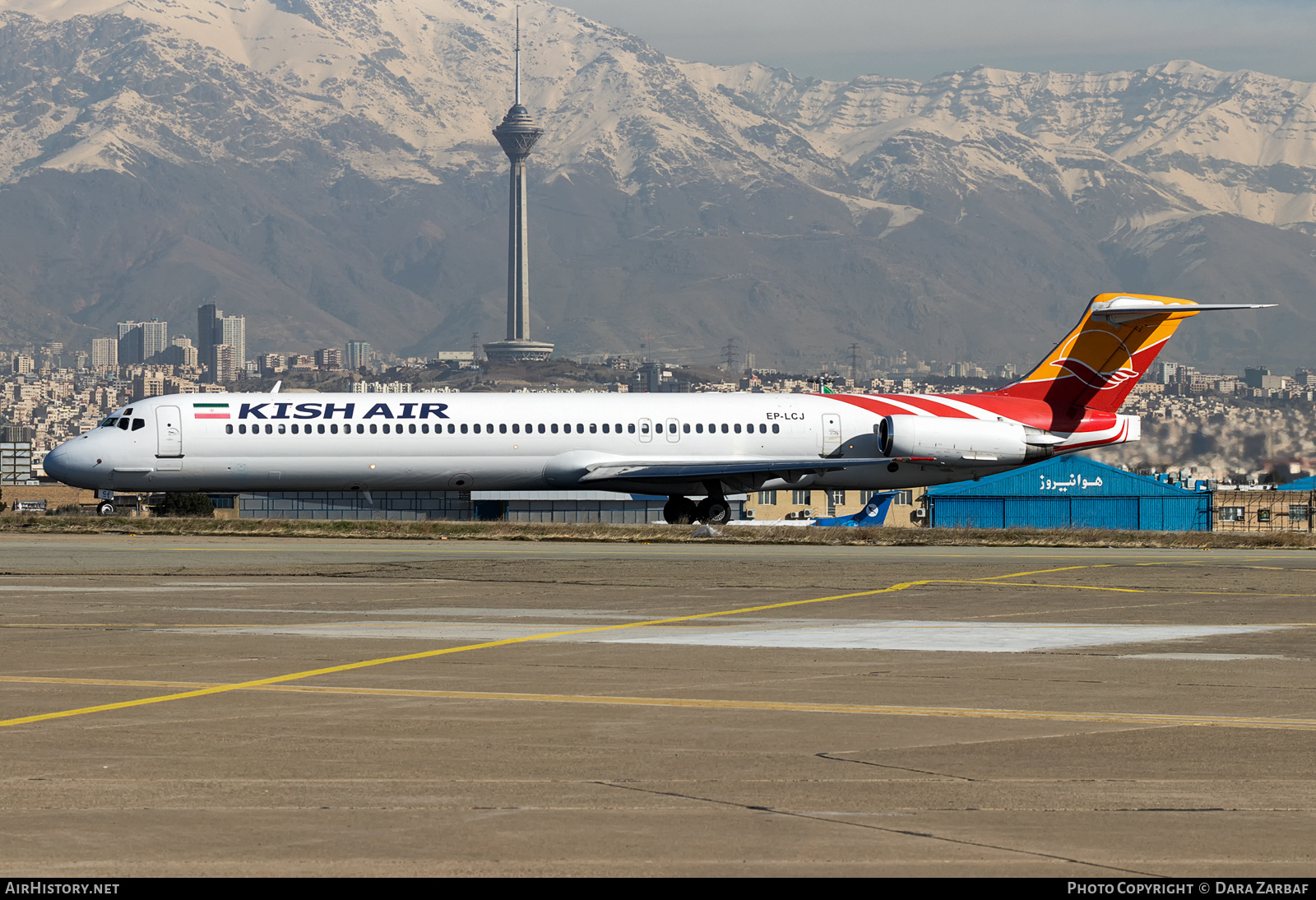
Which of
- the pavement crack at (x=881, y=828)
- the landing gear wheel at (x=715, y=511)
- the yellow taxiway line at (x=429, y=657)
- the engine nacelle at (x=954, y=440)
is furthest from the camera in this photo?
the landing gear wheel at (x=715, y=511)

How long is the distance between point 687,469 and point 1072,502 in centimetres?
3968

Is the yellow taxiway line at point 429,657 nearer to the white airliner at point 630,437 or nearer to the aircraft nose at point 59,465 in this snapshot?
the white airliner at point 630,437

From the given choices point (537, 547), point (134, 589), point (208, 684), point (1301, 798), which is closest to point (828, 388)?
point (537, 547)

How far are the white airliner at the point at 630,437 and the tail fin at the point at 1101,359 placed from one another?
0.18 feet

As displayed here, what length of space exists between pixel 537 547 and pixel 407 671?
24174mm

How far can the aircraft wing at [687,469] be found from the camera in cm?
5275

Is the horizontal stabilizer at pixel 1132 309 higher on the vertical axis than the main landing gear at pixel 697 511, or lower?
higher

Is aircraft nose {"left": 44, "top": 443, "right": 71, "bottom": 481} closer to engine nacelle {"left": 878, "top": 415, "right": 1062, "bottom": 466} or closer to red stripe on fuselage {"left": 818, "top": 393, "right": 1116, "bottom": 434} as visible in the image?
red stripe on fuselage {"left": 818, "top": 393, "right": 1116, "bottom": 434}

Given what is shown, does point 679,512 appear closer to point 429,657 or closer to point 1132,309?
point 1132,309

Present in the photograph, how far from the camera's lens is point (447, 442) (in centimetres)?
5200

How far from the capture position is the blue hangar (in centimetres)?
8619

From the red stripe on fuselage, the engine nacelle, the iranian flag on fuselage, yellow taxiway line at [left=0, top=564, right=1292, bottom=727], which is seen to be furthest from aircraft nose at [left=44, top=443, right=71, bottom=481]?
yellow taxiway line at [left=0, top=564, right=1292, bottom=727]

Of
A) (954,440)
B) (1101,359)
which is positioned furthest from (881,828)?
(1101,359)

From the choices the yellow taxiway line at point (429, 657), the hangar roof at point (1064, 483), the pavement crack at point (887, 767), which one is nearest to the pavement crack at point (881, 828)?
the pavement crack at point (887, 767)
